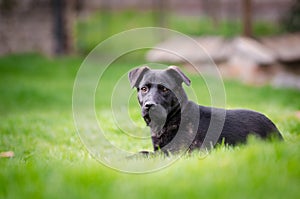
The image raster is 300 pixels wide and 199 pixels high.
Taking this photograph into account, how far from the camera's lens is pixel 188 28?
76.7ft

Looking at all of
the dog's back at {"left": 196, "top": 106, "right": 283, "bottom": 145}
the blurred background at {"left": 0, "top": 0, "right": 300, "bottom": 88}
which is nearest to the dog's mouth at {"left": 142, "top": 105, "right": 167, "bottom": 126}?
the dog's back at {"left": 196, "top": 106, "right": 283, "bottom": 145}

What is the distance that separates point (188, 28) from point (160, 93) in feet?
61.4

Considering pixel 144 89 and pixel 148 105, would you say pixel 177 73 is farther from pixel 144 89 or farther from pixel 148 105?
pixel 148 105

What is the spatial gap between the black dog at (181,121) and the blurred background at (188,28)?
11.5m

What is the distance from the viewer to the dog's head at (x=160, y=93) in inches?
197

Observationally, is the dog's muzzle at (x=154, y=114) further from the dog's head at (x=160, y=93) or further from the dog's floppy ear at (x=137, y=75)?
the dog's floppy ear at (x=137, y=75)

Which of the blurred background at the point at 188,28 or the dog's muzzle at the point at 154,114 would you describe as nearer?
the dog's muzzle at the point at 154,114

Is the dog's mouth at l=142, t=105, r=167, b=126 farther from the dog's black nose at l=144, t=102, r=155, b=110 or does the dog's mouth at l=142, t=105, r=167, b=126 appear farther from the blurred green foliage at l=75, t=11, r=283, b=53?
the blurred green foliage at l=75, t=11, r=283, b=53

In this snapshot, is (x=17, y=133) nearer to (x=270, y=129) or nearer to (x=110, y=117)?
(x=110, y=117)

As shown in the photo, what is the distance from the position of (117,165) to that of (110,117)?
16.1 feet

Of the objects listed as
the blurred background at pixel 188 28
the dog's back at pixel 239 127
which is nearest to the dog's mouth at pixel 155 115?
the dog's back at pixel 239 127

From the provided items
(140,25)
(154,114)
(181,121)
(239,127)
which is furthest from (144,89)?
(140,25)

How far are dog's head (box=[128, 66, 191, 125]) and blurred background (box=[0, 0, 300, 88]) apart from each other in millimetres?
11721

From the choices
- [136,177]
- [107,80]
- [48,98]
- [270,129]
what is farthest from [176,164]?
[107,80]
